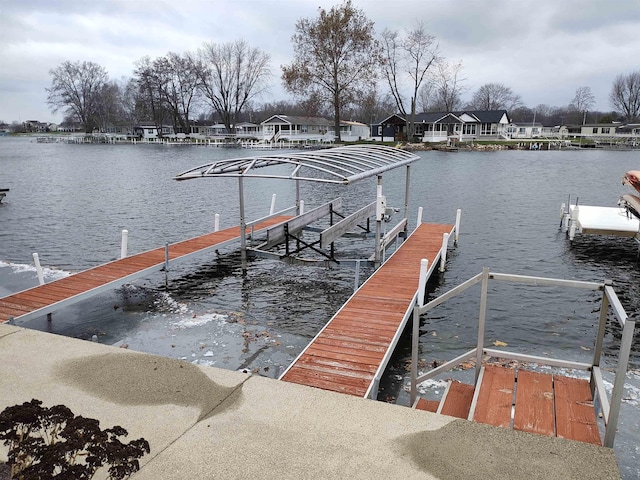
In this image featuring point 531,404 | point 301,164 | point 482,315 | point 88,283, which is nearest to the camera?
point 531,404

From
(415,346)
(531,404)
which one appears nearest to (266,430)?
(415,346)

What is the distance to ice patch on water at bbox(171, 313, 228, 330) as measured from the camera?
9.70 meters

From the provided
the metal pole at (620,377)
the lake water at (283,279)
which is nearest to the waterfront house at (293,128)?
the lake water at (283,279)

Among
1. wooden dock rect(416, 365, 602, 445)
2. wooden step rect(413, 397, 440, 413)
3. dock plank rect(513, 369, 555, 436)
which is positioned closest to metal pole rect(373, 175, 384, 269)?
wooden step rect(413, 397, 440, 413)

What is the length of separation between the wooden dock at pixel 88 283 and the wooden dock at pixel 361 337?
206 inches

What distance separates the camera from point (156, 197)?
93.4 ft

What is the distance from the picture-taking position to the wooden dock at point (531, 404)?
4488mm

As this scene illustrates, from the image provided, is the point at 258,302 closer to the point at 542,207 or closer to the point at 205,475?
the point at 205,475

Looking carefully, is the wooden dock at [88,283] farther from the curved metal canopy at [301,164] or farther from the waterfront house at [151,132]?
the waterfront house at [151,132]

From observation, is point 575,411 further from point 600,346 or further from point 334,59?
point 334,59

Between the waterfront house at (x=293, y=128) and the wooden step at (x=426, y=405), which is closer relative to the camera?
the wooden step at (x=426, y=405)

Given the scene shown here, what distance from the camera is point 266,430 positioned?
14.6 feet

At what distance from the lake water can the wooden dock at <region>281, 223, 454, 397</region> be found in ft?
2.32

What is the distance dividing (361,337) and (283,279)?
5.55 m
